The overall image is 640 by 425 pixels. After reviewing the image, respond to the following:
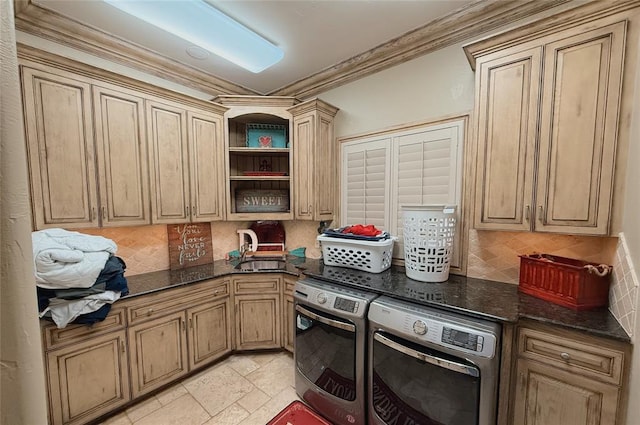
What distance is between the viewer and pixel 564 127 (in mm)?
1372

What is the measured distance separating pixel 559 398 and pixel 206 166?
2.90 metres

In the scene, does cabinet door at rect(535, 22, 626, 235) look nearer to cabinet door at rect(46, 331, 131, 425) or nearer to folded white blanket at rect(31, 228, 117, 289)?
folded white blanket at rect(31, 228, 117, 289)

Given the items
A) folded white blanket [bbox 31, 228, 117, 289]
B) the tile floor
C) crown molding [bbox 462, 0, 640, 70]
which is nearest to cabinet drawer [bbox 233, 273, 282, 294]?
the tile floor

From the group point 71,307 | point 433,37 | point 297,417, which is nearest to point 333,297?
point 297,417

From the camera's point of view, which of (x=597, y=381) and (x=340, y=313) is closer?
(x=597, y=381)

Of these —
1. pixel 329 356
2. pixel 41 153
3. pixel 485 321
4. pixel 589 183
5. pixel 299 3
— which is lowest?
pixel 329 356

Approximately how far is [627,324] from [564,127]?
99 centimetres

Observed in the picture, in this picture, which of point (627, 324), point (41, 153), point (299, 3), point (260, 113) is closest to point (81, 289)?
point (41, 153)

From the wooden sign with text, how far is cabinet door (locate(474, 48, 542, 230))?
98.2 inches

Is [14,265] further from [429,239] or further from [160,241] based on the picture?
[160,241]

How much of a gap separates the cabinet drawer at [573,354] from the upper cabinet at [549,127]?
1.86 feet

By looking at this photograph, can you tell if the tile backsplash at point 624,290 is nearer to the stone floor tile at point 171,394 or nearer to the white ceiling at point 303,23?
the white ceiling at point 303,23

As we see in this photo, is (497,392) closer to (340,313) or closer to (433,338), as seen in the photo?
(433,338)

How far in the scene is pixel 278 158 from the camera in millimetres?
2971
